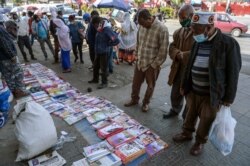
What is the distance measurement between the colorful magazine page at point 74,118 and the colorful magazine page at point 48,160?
2.81ft

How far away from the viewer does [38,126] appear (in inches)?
103

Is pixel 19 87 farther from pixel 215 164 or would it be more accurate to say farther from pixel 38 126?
pixel 215 164

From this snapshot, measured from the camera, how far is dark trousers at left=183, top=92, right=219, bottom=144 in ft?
8.14

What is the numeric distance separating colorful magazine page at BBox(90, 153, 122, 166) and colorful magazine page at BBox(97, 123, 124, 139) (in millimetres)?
454

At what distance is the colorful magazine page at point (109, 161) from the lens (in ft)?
8.47

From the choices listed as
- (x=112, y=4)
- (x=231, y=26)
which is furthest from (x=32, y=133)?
(x=231, y=26)

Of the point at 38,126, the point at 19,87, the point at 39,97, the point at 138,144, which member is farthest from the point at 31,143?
the point at 19,87

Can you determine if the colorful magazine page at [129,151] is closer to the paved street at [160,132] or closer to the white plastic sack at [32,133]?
the paved street at [160,132]

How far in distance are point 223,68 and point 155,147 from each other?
4.67ft

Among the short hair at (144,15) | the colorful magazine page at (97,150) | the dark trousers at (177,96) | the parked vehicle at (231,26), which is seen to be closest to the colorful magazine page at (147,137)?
the colorful magazine page at (97,150)

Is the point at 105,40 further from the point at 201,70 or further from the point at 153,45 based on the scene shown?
the point at 201,70

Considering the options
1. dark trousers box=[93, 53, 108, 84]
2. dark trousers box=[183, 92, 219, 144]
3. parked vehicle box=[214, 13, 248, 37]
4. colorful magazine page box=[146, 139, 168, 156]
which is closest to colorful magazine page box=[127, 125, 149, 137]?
colorful magazine page box=[146, 139, 168, 156]

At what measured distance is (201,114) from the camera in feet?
8.43

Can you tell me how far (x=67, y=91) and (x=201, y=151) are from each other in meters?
3.15
